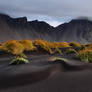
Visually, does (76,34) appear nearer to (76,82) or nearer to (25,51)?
(25,51)

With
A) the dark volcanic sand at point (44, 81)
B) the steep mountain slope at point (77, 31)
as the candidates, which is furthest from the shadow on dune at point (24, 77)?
the steep mountain slope at point (77, 31)

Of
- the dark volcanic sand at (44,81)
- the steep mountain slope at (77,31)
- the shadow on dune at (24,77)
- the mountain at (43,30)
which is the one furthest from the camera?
the steep mountain slope at (77,31)

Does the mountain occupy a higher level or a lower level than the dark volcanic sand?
higher

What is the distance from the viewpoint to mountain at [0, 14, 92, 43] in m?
132

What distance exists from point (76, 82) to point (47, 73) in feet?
5.76

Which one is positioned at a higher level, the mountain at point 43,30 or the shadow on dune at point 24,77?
the mountain at point 43,30

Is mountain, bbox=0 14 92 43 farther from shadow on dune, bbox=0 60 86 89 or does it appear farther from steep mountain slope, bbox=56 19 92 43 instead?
shadow on dune, bbox=0 60 86 89

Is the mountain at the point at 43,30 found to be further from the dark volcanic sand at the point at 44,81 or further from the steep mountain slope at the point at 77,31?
the dark volcanic sand at the point at 44,81

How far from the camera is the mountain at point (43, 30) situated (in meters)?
132

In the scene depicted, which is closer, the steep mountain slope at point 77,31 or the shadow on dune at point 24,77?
the shadow on dune at point 24,77

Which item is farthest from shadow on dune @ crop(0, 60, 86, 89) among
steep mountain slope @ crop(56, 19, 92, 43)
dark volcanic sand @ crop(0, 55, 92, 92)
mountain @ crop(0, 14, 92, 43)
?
steep mountain slope @ crop(56, 19, 92, 43)

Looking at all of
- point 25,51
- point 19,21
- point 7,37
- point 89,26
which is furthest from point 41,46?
point 89,26

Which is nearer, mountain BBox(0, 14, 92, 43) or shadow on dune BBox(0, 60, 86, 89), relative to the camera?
shadow on dune BBox(0, 60, 86, 89)

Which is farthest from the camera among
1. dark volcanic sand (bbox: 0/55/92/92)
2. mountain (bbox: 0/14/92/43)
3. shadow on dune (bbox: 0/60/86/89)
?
mountain (bbox: 0/14/92/43)
